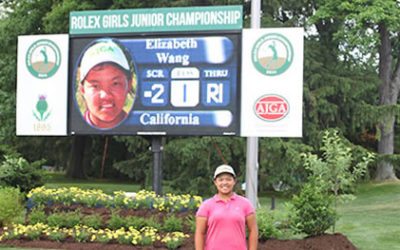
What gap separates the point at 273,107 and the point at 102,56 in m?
4.17

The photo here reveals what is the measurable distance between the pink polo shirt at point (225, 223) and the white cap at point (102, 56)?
1032 cm

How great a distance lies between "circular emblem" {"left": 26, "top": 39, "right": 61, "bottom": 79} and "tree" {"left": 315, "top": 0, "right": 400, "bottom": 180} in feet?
49.6

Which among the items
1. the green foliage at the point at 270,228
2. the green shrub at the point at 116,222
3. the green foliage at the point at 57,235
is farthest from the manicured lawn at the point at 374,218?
the green foliage at the point at 57,235

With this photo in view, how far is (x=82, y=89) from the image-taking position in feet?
52.2

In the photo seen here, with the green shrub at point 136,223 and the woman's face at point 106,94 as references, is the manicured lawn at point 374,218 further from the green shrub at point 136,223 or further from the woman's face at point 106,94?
the woman's face at point 106,94

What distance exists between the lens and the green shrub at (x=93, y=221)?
1316cm

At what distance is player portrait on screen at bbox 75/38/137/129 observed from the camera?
51.2ft

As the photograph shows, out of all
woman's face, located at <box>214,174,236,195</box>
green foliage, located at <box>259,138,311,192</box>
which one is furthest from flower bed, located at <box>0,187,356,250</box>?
green foliage, located at <box>259,138,311,192</box>

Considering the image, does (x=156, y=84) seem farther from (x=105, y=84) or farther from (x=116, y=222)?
(x=116, y=222)

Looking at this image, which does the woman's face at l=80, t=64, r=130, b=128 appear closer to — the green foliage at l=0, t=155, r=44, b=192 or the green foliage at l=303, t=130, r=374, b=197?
the green foliage at l=0, t=155, r=44, b=192

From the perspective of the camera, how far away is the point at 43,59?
16.2 m

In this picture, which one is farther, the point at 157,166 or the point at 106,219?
the point at 157,166

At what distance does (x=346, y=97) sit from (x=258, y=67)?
15733mm

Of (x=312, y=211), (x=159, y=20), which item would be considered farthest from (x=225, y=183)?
(x=159, y=20)
